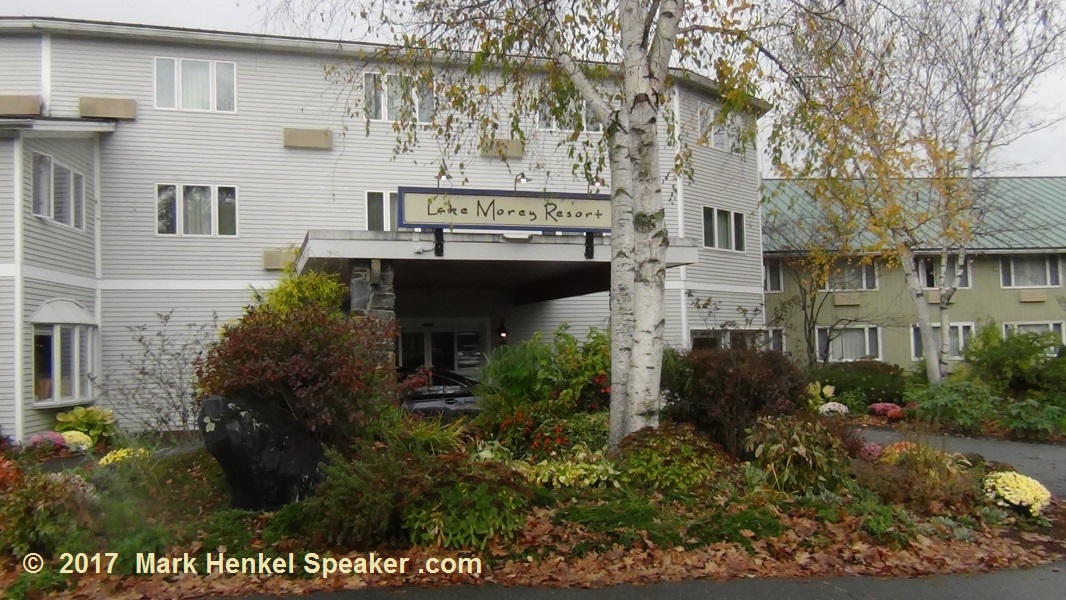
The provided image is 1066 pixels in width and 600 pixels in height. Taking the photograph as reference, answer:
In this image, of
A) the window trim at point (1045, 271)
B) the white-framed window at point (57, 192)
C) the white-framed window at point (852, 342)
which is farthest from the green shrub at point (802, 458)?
the window trim at point (1045, 271)

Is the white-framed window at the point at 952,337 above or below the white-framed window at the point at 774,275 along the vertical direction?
below

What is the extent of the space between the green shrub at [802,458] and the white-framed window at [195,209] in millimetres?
13565

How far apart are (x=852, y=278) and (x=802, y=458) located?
67.5 ft

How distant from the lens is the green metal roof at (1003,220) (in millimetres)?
26312

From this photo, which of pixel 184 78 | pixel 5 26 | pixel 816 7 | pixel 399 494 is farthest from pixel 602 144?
pixel 5 26

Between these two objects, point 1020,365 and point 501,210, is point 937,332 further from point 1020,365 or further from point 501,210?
point 501,210

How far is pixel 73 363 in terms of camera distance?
16.0 m

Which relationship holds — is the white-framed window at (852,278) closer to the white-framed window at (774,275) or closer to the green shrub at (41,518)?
the white-framed window at (774,275)

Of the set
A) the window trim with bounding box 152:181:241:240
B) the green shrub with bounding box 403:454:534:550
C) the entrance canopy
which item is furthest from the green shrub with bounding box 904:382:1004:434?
the window trim with bounding box 152:181:241:240

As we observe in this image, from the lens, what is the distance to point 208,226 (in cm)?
1817

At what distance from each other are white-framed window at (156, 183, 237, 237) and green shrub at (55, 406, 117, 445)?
4.24 m

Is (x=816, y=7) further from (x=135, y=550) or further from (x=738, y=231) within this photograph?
(x=738, y=231)

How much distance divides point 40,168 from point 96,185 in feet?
7.11

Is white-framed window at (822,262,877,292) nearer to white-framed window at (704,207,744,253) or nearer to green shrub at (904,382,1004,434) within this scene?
white-framed window at (704,207,744,253)
